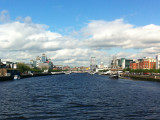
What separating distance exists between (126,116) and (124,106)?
6314mm

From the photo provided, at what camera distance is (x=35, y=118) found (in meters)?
24.8

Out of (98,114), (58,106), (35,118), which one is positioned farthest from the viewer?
(58,106)

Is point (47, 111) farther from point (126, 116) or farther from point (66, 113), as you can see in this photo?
point (126, 116)

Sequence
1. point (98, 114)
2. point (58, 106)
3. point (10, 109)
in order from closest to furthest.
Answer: point (98, 114)
point (10, 109)
point (58, 106)

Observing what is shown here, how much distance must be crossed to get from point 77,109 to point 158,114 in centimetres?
1011

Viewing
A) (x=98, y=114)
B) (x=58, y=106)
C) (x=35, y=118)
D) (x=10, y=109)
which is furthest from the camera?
(x=58, y=106)

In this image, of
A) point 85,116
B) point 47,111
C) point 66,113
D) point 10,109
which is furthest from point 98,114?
point 10,109

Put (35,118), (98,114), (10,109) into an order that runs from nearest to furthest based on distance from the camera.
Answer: (35,118) < (98,114) < (10,109)

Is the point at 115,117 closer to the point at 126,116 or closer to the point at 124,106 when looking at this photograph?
the point at 126,116

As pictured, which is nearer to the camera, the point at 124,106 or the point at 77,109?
the point at 77,109

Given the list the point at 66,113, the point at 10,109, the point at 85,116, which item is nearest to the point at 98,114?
the point at 85,116

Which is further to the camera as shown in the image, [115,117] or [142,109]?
[142,109]

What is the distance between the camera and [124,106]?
32.5m

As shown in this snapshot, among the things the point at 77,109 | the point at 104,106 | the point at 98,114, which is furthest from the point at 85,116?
the point at 104,106
